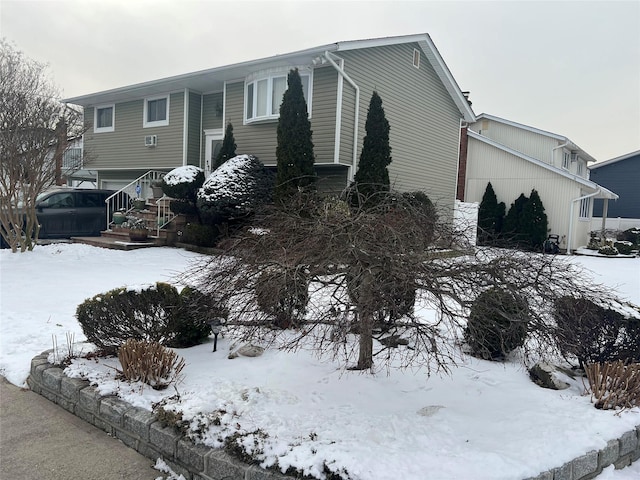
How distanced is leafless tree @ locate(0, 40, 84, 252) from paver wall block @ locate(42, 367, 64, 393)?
8021 millimetres

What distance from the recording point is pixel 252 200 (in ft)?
37.2

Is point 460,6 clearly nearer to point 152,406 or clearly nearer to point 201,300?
point 201,300

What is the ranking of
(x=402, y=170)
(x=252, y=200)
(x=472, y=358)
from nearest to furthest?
(x=472, y=358)
(x=252, y=200)
(x=402, y=170)

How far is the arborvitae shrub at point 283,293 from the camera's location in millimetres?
3051

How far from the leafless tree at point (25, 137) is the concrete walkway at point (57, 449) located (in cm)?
816

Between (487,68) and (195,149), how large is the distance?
9.93m

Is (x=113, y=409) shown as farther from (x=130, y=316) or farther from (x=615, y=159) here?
(x=615, y=159)

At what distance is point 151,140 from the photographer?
16484 millimetres

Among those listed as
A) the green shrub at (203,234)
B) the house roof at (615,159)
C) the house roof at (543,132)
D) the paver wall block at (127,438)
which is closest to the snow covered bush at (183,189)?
the green shrub at (203,234)

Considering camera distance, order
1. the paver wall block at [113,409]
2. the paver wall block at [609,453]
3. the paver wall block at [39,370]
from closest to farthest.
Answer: the paver wall block at [609,453] < the paver wall block at [113,409] < the paver wall block at [39,370]

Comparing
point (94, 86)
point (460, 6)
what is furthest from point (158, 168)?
point (460, 6)

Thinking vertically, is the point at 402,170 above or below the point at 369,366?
above

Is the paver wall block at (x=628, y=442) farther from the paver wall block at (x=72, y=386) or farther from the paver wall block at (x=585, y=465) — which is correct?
the paver wall block at (x=72, y=386)

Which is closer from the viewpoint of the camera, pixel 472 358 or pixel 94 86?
pixel 472 358
